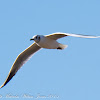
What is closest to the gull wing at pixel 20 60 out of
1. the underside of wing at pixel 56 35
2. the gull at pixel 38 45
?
the gull at pixel 38 45

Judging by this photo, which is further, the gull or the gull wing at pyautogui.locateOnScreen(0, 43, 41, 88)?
the gull wing at pyautogui.locateOnScreen(0, 43, 41, 88)

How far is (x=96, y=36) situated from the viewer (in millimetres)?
11438

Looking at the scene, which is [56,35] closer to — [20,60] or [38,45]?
[38,45]

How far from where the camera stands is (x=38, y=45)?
1301cm

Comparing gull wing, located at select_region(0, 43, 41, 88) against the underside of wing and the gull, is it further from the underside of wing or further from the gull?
the underside of wing

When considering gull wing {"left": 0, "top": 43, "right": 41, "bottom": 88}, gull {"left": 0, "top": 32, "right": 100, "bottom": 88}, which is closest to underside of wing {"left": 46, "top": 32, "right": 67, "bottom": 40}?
gull {"left": 0, "top": 32, "right": 100, "bottom": 88}

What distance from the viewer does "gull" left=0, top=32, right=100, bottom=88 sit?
41.8 ft

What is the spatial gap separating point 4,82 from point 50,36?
3.94 metres

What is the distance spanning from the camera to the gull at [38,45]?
12748mm

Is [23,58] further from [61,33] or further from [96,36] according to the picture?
[96,36]

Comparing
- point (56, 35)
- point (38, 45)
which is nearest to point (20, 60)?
point (38, 45)

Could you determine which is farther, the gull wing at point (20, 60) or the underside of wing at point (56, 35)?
the gull wing at point (20, 60)

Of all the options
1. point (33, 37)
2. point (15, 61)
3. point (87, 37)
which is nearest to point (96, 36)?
point (87, 37)

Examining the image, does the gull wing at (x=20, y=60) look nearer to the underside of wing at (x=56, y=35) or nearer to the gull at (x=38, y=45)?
the gull at (x=38, y=45)
